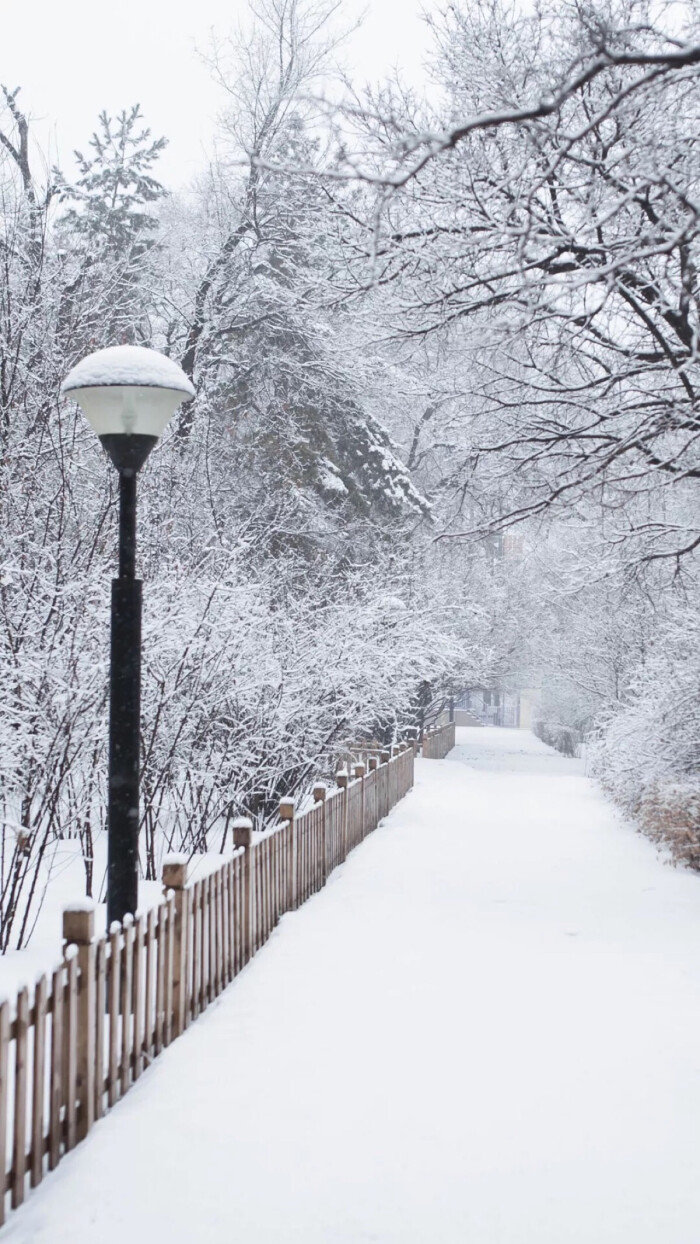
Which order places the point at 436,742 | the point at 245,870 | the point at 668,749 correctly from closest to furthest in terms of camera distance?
1. the point at 245,870
2. the point at 668,749
3. the point at 436,742

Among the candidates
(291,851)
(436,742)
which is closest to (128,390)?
(291,851)

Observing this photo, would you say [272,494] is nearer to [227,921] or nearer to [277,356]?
[277,356]

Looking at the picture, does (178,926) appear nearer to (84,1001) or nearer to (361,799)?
(84,1001)

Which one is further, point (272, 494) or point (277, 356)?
point (277, 356)

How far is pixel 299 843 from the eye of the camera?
7.97 metres

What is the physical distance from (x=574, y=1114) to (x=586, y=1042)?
102 centimetres

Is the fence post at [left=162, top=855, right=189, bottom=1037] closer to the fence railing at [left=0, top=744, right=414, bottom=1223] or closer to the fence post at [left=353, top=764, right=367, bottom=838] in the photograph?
the fence railing at [left=0, top=744, right=414, bottom=1223]

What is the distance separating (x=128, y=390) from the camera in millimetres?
4613

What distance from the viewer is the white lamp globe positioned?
15.0 feet

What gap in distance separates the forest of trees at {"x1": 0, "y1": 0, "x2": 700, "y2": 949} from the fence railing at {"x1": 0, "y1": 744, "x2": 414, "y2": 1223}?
1203 millimetres

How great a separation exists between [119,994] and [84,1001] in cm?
39

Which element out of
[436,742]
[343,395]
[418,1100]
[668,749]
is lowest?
[436,742]

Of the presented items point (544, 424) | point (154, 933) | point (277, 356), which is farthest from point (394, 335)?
point (277, 356)

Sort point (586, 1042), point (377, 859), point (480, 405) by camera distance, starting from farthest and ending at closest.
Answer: point (377, 859), point (480, 405), point (586, 1042)
